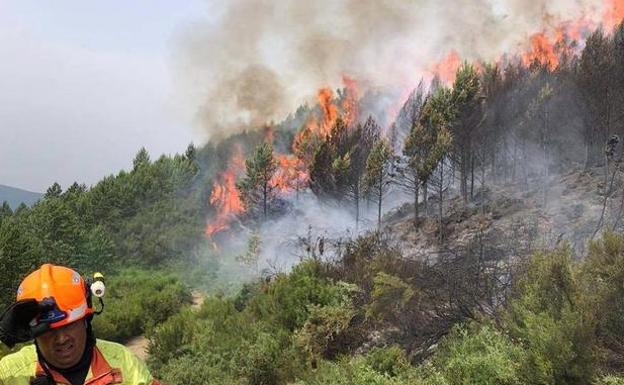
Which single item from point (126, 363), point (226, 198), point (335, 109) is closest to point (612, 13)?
point (335, 109)

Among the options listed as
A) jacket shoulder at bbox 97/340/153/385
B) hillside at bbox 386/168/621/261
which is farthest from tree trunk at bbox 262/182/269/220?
jacket shoulder at bbox 97/340/153/385

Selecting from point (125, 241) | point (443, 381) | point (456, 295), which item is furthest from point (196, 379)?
point (125, 241)

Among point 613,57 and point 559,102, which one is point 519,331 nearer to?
point 613,57

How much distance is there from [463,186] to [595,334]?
22898mm

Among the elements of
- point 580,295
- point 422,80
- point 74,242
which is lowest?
point 580,295

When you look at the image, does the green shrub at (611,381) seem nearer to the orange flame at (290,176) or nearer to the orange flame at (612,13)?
the orange flame at (290,176)

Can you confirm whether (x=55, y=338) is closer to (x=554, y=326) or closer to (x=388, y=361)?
(x=554, y=326)

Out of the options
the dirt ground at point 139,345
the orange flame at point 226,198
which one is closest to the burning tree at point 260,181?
the orange flame at point 226,198

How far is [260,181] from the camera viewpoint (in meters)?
35.3

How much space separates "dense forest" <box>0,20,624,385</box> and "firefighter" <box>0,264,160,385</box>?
413 cm

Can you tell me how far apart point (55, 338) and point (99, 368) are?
21cm

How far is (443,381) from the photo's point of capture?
17.8 feet

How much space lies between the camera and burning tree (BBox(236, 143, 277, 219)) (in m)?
35.1

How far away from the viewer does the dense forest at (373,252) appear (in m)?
5.92
